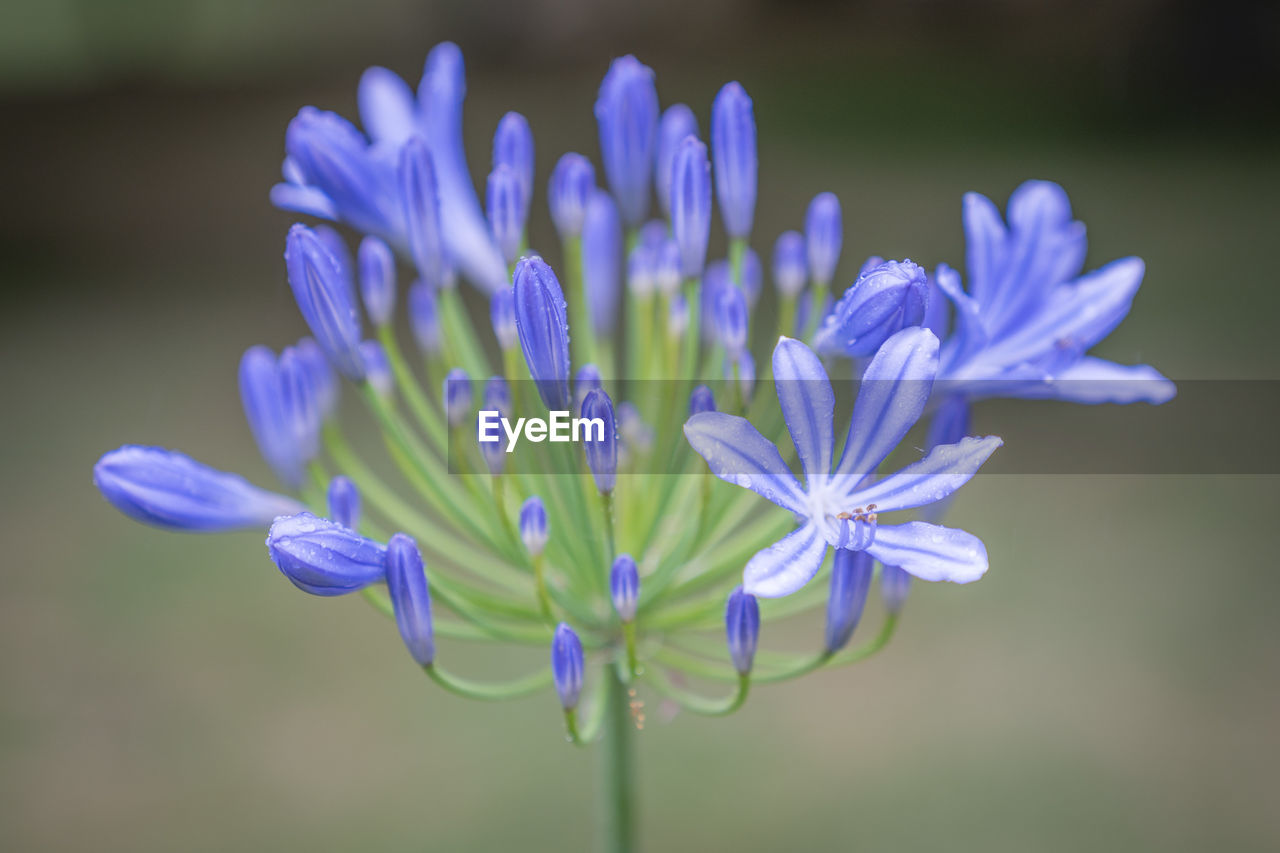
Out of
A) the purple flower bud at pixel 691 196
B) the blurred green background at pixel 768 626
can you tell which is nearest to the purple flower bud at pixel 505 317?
the purple flower bud at pixel 691 196

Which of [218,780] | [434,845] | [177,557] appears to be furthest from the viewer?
[177,557]

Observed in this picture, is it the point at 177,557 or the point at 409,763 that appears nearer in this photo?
the point at 409,763

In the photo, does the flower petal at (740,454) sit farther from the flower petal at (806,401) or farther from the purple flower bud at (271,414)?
the purple flower bud at (271,414)

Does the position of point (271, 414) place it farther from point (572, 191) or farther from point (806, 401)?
point (806, 401)

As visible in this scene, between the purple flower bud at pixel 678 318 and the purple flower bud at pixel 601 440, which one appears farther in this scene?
the purple flower bud at pixel 678 318

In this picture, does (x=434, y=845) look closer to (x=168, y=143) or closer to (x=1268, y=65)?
(x=168, y=143)

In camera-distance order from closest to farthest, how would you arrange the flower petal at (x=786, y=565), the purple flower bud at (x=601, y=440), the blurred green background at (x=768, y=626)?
the flower petal at (x=786, y=565) < the purple flower bud at (x=601, y=440) < the blurred green background at (x=768, y=626)

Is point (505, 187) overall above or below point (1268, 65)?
below

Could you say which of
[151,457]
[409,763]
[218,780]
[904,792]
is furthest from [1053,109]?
[151,457]
